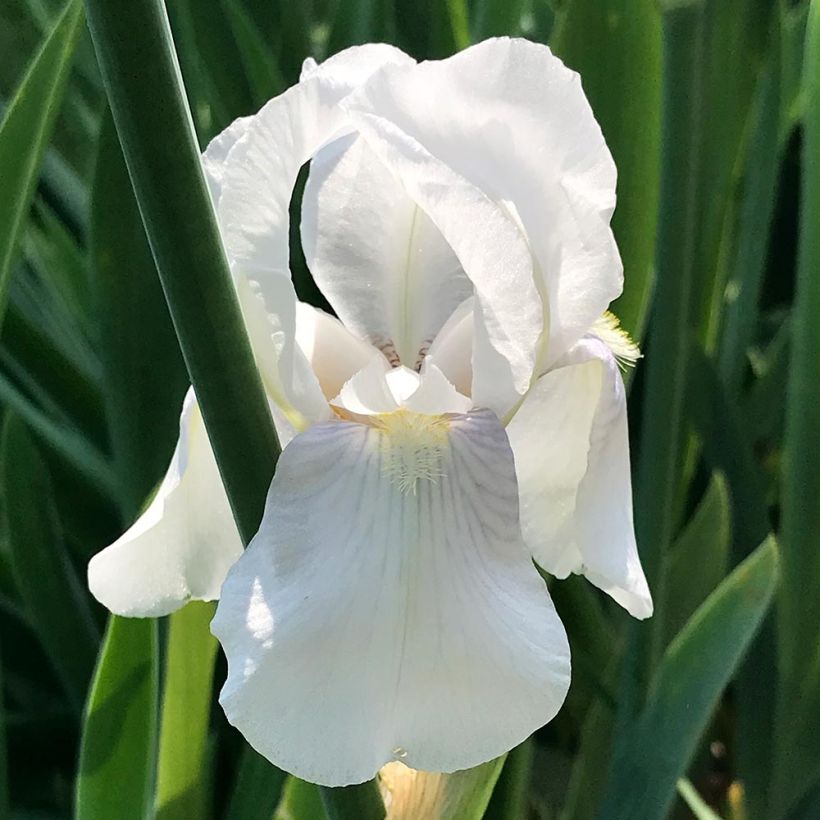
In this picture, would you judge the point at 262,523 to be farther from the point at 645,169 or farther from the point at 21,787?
the point at 21,787

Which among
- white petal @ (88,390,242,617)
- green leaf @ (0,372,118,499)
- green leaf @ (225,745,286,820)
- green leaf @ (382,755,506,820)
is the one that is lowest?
green leaf @ (225,745,286,820)

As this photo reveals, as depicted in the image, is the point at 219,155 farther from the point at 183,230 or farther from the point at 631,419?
the point at 631,419

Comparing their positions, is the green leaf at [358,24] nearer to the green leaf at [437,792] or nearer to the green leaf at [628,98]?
the green leaf at [628,98]

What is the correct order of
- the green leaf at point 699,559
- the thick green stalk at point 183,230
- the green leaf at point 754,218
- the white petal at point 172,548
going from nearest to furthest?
the thick green stalk at point 183,230
the white petal at point 172,548
the green leaf at point 699,559
the green leaf at point 754,218

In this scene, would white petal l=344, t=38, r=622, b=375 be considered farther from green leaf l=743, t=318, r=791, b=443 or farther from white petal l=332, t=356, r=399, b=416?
green leaf l=743, t=318, r=791, b=443

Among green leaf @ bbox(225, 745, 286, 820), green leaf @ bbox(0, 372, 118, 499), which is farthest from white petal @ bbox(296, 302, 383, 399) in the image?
green leaf @ bbox(0, 372, 118, 499)

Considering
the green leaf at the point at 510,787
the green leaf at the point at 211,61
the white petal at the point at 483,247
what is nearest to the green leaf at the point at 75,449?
the green leaf at the point at 211,61
